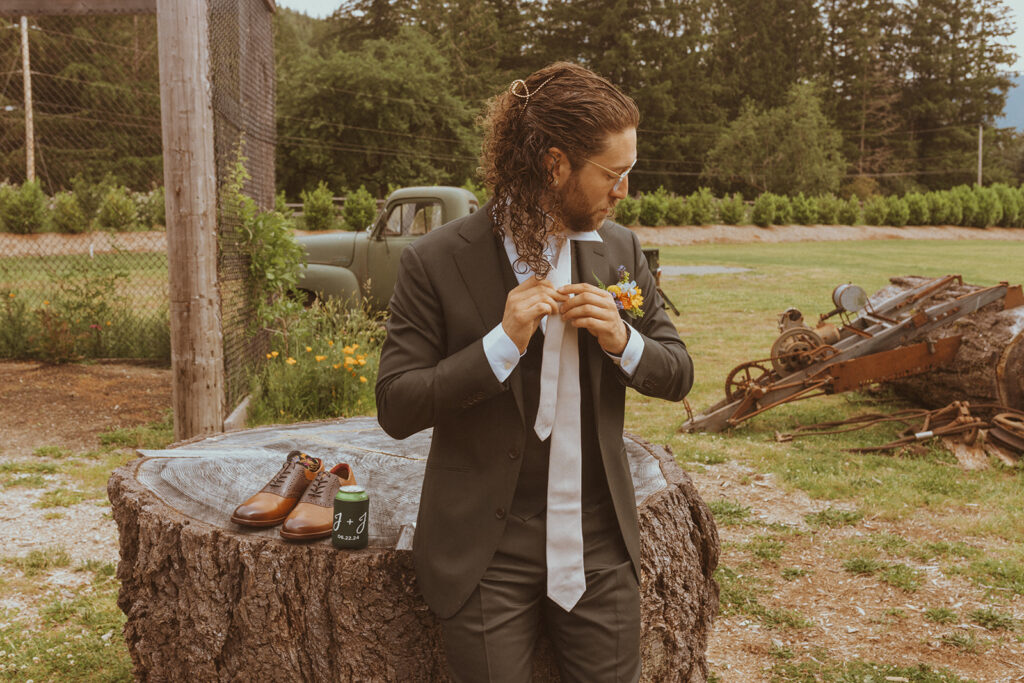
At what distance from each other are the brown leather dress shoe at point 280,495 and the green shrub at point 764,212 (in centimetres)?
3546

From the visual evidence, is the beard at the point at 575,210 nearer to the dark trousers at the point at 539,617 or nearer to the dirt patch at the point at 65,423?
the dark trousers at the point at 539,617

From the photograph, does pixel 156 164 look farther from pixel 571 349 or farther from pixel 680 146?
pixel 680 146

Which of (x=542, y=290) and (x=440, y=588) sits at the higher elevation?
(x=542, y=290)

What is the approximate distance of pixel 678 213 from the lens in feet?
116

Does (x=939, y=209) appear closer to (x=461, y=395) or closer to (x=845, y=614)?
(x=845, y=614)

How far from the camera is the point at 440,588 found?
191cm

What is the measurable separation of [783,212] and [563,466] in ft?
123

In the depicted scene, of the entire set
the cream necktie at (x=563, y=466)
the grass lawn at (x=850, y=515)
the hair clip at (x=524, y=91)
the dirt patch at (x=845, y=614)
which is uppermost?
the hair clip at (x=524, y=91)

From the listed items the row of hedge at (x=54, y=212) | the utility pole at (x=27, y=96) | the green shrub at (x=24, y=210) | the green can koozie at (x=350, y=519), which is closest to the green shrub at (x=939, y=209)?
the row of hedge at (x=54, y=212)

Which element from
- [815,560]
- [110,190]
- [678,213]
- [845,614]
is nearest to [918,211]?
[678,213]

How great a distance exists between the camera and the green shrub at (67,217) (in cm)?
1598

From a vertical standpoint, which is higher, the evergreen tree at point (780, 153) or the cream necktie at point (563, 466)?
the evergreen tree at point (780, 153)

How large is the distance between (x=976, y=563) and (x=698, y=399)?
153 inches

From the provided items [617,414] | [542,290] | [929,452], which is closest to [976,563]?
[929,452]
